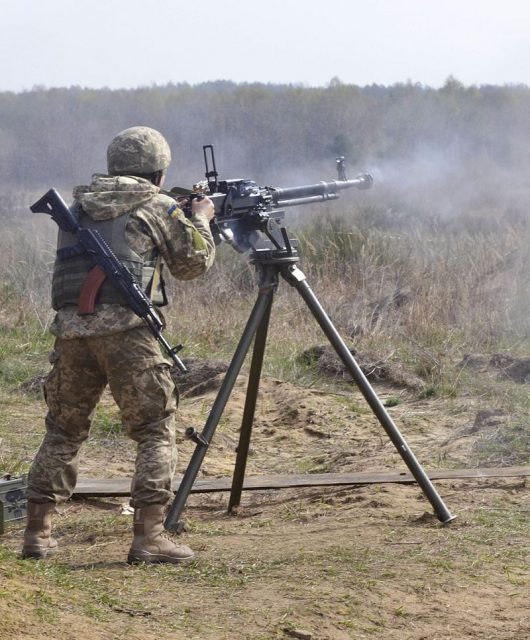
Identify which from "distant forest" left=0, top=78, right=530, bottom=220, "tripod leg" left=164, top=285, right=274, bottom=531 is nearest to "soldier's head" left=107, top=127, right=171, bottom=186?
"tripod leg" left=164, top=285, right=274, bottom=531

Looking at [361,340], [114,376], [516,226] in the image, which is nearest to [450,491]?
[114,376]

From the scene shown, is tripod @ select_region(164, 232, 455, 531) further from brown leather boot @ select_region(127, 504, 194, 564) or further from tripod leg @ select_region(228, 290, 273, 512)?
brown leather boot @ select_region(127, 504, 194, 564)

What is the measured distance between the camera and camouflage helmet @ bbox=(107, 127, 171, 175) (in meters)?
4.90

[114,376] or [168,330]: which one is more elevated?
[114,376]

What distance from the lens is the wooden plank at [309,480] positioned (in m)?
6.25

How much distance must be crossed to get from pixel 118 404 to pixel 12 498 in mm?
1281

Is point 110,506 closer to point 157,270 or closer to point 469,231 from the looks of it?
point 157,270

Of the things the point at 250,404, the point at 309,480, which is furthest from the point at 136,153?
the point at 309,480

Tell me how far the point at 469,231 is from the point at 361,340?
5.28 m

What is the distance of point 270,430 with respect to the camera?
26.1 ft

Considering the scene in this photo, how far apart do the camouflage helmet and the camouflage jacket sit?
8 centimetres

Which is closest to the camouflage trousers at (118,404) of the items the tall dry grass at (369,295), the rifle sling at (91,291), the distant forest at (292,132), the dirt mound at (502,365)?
the rifle sling at (91,291)

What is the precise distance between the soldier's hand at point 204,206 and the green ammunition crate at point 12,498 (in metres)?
1.82

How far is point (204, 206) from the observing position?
5090 mm
